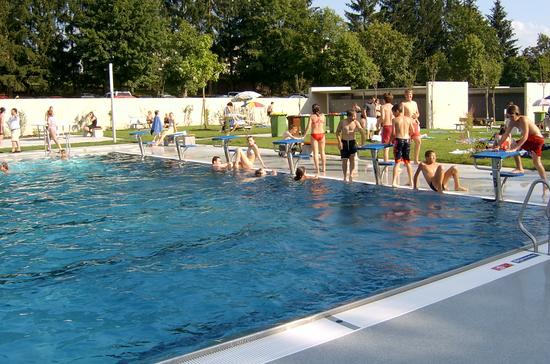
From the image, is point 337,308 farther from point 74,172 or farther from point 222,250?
point 74,172

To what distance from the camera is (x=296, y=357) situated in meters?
4.00

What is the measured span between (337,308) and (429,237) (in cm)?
346

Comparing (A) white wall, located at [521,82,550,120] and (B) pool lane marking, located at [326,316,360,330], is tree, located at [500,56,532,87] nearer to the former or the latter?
(A) white wall, located at [521,82,550,120]

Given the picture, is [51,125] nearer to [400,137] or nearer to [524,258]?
[400,137]

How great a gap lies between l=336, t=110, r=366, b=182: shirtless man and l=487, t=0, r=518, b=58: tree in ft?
232

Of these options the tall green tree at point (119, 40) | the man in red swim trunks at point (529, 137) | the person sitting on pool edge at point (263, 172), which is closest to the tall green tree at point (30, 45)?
the tall green tree at point (119, 40)

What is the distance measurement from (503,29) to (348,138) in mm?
73954

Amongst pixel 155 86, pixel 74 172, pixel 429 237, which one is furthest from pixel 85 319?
pixel 155 86

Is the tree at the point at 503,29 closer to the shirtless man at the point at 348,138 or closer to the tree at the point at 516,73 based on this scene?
the tree at the point at 516,73

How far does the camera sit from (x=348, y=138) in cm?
1221

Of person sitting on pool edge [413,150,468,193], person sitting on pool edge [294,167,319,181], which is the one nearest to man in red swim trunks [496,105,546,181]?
person sitting on pool edge [413,150,468,193]

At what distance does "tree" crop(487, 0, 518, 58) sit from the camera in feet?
251

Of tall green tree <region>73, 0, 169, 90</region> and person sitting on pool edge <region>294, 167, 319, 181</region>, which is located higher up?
tall green tree <region>73, 0, 169, 90</region>

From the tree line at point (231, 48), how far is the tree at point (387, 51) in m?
0.10
